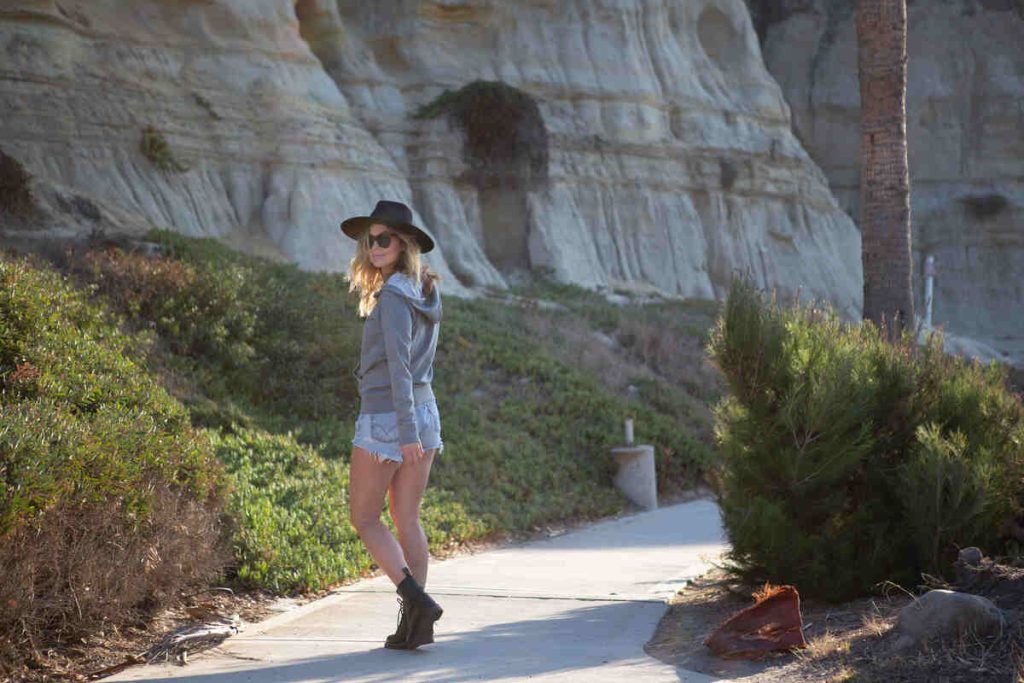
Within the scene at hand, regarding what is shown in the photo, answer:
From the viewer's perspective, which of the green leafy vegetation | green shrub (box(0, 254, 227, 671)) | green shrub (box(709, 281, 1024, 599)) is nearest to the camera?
green shrub (box(0, 254, 227, 671))

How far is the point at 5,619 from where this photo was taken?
5332mm

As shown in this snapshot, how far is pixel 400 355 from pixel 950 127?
49521 millimetres

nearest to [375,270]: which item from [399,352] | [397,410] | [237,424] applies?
[399,352]

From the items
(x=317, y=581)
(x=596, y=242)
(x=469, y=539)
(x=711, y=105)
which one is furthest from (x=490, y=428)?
(x=711, y=105)

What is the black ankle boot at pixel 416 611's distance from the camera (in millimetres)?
5797

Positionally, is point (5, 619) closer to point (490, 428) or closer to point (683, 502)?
point (490, 428)

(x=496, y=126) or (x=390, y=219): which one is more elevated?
(x=496, y=126)

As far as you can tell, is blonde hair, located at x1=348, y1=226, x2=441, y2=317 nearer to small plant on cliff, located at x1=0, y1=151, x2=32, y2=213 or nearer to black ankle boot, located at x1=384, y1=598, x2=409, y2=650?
black ankle boot, located at x1=384, y1=598, x2=409, y2=650

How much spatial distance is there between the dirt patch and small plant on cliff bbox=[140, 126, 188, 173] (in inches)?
755

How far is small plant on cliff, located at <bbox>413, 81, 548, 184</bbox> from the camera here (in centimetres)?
3162

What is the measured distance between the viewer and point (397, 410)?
570 cm

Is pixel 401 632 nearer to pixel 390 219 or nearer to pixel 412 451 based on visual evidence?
pixel 412 451

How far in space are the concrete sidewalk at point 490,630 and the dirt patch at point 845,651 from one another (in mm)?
178

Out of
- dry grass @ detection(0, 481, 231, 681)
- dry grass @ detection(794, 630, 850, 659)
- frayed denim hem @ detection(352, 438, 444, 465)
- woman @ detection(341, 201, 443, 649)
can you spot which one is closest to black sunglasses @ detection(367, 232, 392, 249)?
woman @ detection(341, 201, 443, 649)
